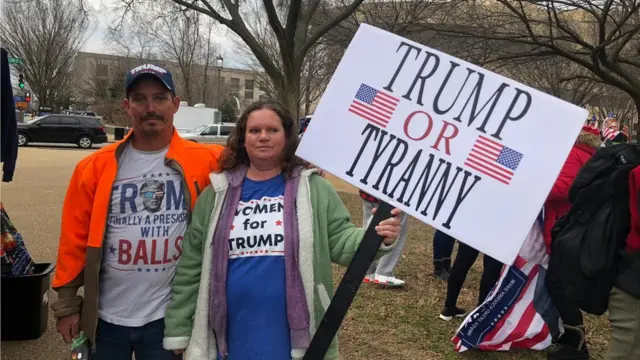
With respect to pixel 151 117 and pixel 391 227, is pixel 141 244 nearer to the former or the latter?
pixel 151 117

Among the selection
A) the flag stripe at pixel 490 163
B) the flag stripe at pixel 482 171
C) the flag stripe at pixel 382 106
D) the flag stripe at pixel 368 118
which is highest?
the flag stripe at pixel 382 106

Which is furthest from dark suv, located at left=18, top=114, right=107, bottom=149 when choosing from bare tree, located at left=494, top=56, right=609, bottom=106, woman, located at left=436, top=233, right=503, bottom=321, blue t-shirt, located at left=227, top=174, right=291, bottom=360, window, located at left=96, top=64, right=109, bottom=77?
window, located at left=96, top=64, right=109, bottom=77

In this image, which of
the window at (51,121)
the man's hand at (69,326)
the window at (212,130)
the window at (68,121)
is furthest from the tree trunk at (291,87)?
the window at (51,121)

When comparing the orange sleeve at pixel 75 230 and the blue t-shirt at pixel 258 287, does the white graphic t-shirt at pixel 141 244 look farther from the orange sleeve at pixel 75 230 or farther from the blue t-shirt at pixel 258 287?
the blue t-shirt at pixel 258 287

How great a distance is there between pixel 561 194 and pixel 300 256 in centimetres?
238

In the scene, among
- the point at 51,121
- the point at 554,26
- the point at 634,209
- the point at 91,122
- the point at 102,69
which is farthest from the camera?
the point at 102,69

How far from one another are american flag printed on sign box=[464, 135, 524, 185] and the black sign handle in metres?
0.32

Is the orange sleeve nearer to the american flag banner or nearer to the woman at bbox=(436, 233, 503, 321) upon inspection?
the american flag banner

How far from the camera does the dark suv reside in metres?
21.4

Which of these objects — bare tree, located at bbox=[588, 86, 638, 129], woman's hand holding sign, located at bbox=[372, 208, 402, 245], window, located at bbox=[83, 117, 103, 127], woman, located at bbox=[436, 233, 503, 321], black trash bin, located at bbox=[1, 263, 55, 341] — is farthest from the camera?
bare tree, located at bbox=[588, 86, 638, 129]

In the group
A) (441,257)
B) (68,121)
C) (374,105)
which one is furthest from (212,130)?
(374,105)

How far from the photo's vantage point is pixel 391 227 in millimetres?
1724

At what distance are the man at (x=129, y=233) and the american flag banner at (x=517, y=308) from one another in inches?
90.5

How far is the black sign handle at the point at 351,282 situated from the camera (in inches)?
67.7
